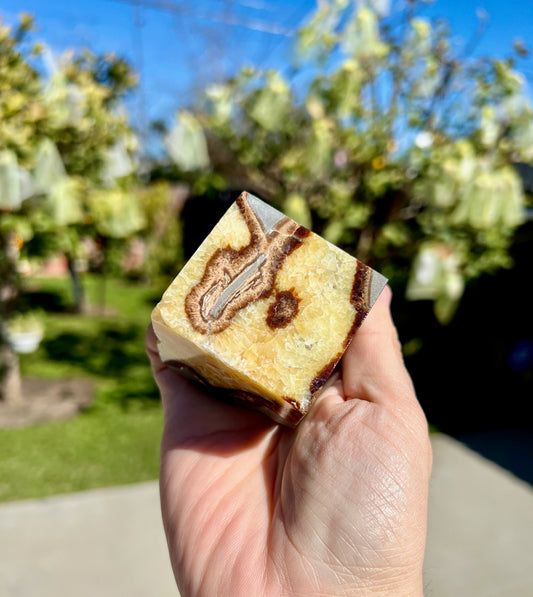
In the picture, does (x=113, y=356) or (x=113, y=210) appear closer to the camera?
(x=113, y=210)

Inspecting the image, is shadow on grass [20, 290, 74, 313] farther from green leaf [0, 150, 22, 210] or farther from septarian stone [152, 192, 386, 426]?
septarian stone [152, 192, 386, 426]

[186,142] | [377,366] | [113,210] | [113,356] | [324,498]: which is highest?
[186,142]

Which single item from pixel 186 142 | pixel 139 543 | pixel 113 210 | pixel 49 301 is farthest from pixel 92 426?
pixel 49 301

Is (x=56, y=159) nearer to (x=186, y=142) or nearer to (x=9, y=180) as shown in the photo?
(x=9, y=180)

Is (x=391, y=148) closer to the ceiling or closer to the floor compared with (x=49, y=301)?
closer to the ceiling

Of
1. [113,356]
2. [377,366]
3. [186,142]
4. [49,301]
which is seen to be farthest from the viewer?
[49,301]

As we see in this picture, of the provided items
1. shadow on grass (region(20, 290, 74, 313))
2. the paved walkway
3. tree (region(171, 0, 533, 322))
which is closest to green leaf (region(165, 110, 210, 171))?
tree (region(171, 0, 533, 322))
